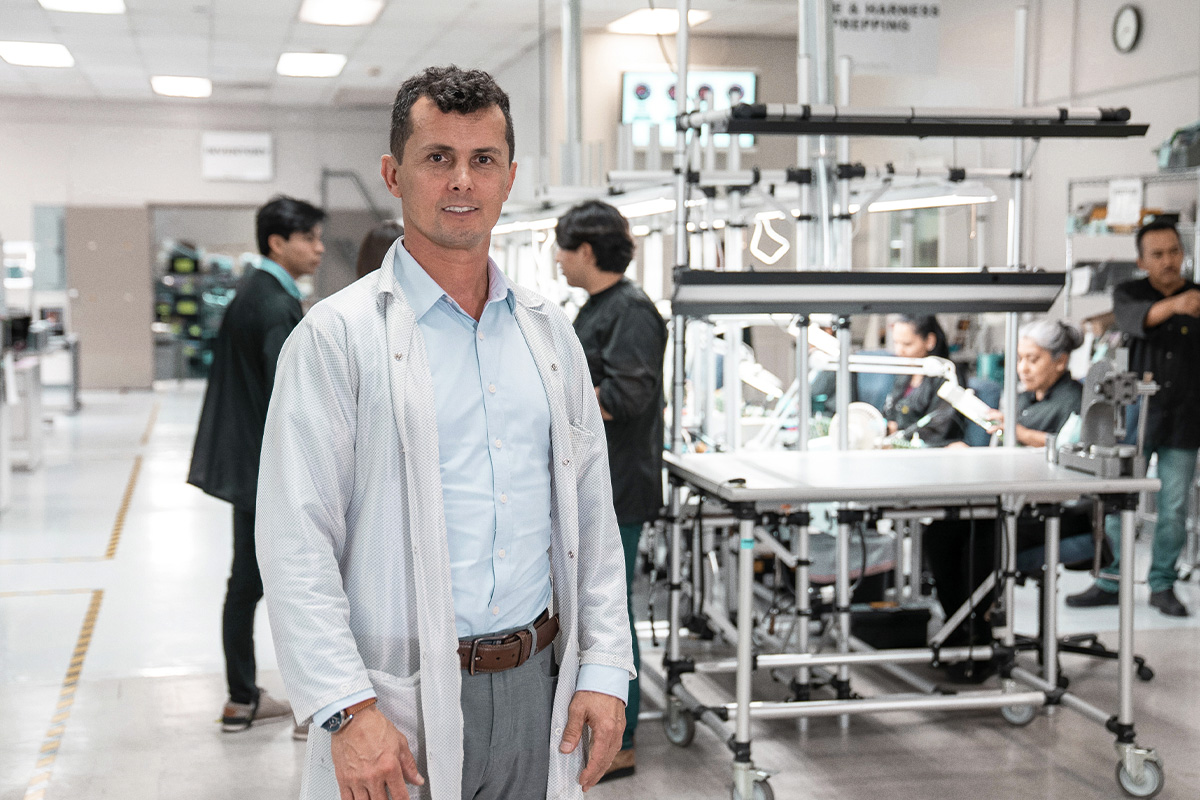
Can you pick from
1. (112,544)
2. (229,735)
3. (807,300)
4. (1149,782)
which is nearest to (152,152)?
(112,544)

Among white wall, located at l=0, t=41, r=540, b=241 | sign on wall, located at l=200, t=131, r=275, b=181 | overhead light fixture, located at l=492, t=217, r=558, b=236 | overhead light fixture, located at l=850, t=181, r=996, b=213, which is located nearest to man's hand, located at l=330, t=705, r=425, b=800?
overhead light fixture, located at l=850, t=181, r=996, b=213

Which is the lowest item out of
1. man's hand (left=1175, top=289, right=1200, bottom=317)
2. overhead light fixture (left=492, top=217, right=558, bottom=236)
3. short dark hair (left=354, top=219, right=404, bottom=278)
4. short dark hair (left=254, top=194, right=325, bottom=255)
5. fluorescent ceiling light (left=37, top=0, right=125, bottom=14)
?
man's hand (left=1175, top=289, right=1200, bottom=317)

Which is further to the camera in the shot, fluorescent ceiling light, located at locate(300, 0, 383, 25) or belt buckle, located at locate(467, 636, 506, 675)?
fluorescent ceiling light, located at locate(300, 0, 383, 25)

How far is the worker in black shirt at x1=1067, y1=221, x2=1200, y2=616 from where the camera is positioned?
16.0ft

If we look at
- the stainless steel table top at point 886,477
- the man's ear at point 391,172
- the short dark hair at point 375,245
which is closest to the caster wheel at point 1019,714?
the stainless steel table top at point 886,477

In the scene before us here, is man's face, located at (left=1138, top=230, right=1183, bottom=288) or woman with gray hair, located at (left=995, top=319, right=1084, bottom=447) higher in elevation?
man's face, located at (left=1138, top=230, right=1183, bottom=288)

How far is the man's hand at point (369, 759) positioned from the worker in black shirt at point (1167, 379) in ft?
14.0

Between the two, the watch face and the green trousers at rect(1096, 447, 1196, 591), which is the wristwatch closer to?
the green trousers at rect(1096, 447, 1196, 591)

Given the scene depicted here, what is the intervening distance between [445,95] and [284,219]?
2.25 metres

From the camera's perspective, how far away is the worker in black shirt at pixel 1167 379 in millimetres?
4875

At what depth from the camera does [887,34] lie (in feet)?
14.4

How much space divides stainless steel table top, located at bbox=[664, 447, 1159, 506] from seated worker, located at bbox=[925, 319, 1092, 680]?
332 millimetres

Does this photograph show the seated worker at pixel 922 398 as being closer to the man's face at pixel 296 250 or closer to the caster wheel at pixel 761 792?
the caster wheel at pixel 761 792

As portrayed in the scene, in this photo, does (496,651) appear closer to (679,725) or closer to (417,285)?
(417,285)
